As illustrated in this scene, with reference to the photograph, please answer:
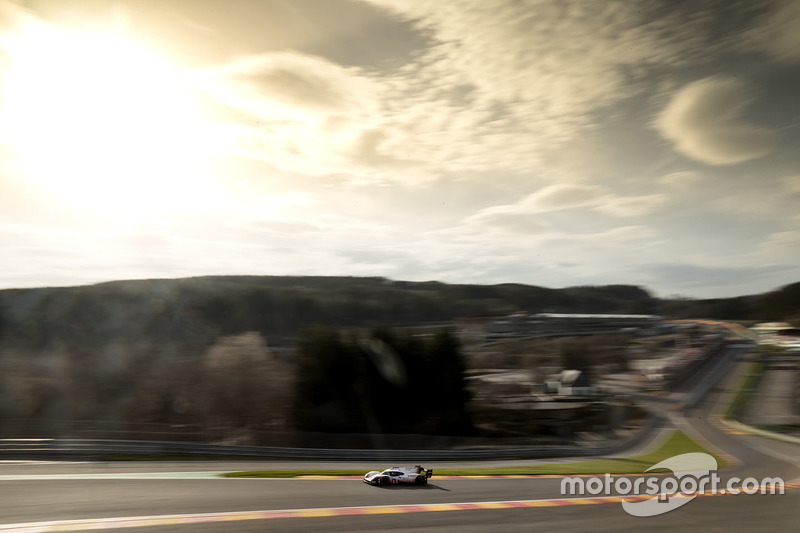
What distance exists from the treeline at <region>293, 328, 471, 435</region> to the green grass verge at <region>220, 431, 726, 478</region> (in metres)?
15.4

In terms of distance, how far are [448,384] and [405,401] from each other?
3888 mm

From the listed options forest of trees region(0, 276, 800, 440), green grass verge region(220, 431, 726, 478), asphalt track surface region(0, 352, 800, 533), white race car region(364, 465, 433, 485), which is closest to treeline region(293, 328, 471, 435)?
forest of trees region(0, 276, 800, 440)

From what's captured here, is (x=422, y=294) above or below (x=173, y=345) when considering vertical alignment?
above

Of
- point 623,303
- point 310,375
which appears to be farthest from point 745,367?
point 310,375

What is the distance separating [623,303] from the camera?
66.7 metres

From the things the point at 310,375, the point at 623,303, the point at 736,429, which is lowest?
the point at 736,429

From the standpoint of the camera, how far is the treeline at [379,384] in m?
39.6

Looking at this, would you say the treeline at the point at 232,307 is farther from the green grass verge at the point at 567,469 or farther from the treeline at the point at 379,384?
the green grass verge at the point at 567,469

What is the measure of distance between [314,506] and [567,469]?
1421cm

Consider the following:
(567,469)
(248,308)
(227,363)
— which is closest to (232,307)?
(248,308)

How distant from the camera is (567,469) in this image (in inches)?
873

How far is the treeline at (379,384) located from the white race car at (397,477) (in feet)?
80.2

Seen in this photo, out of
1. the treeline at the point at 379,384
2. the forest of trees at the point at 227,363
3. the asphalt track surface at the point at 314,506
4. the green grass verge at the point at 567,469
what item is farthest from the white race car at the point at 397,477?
the treeline at the point at 379,384

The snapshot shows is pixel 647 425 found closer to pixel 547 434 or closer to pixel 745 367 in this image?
pixel 547 434
